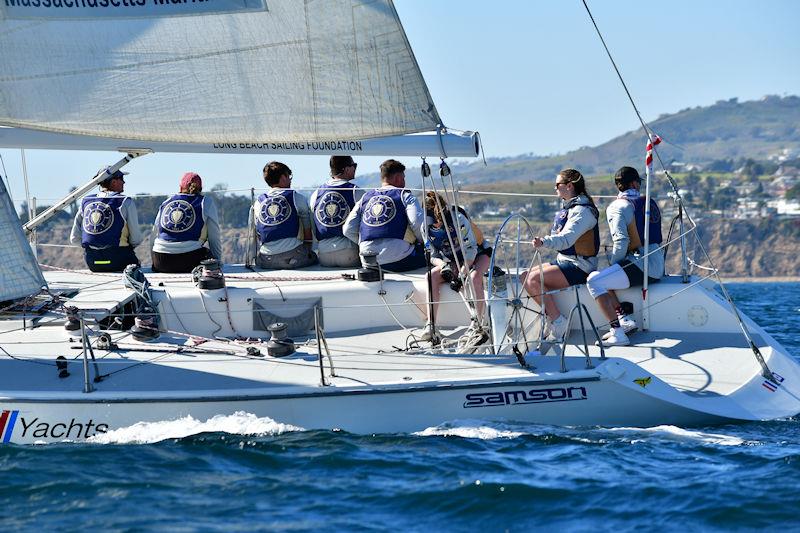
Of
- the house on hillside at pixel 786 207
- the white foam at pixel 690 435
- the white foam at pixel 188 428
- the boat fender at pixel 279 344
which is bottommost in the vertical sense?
the house on hillside at pixel 786 207

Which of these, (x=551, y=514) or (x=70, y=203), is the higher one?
(x=70, y=203)

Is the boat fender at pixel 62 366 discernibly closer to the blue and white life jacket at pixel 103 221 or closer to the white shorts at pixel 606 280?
the blue and white life jacket at pixel 103 221

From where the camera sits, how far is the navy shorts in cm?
909

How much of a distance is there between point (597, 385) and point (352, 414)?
1664 millimetres

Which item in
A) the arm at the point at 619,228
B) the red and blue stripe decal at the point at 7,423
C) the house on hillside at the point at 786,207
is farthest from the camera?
the house on hillside at the point at 786,207

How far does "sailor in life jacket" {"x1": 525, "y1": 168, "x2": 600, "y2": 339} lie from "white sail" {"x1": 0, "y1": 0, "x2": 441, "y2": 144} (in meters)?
1.43

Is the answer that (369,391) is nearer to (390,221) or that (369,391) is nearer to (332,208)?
(390,221)

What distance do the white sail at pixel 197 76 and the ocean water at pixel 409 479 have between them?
2.21 meters

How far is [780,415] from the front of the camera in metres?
8.18


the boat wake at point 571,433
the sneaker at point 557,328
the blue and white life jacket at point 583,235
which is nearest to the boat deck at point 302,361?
the sneaker at point 557,328

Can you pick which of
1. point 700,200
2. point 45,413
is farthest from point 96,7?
point 700,200

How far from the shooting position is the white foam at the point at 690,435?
299 inches

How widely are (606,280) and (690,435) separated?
5.62ft

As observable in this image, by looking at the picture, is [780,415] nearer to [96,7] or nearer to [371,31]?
[371,31]
